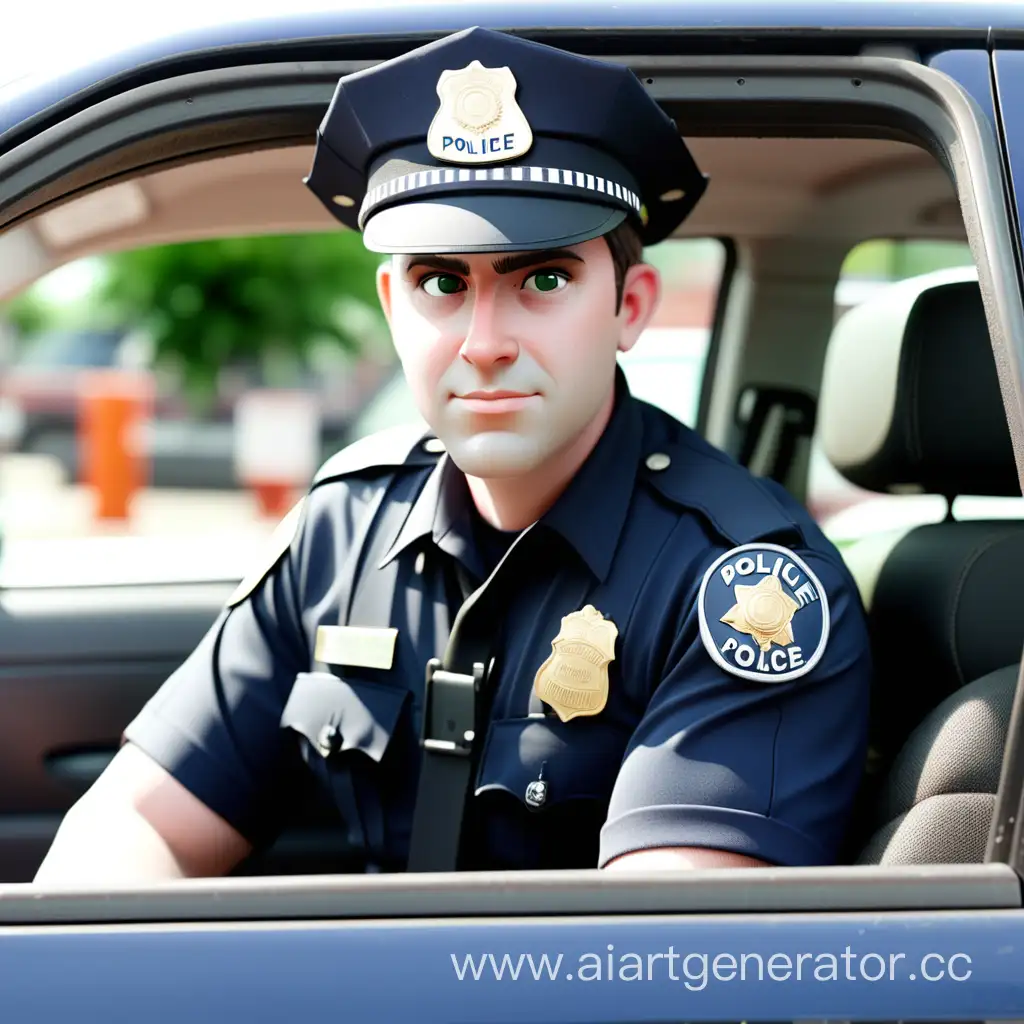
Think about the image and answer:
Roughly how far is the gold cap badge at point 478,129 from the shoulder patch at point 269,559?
503 mm

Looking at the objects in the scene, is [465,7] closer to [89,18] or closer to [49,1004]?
[89,18]

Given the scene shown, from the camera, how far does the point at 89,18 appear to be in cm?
129

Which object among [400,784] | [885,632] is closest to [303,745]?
[400,784]

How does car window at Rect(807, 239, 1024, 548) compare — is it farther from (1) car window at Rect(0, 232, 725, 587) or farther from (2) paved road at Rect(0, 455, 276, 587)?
(1) car window at Rect(0, 232, 725, 587)

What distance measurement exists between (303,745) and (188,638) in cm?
76

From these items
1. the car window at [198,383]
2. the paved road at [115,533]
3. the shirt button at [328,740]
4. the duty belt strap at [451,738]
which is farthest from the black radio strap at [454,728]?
the car window at [198,383]

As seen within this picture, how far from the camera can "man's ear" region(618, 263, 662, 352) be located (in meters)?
1.51

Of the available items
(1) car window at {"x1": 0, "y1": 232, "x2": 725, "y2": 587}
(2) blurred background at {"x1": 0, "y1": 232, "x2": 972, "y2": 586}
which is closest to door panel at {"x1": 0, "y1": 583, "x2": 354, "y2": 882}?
(2) blurred background at {"x1": 0, "y1": 232, "x2": 972, "y2": 586}

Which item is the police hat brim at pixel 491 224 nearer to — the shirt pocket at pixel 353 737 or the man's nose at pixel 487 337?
the man's nose at pixel 487 337

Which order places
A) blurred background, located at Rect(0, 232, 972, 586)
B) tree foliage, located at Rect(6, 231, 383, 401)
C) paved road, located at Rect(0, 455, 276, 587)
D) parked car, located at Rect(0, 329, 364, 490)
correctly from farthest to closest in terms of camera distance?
parked car, located at Rect(0, 329, 364, 490), tree foliage, located at Rect(6, 231, 383, 401), blurred background, located at Rect(0, 232, 972, 586), paved road, located at Rect(0, 455, 276, 587)

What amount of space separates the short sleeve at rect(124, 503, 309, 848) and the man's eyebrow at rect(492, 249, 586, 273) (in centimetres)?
46

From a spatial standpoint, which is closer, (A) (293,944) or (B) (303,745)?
(A) (293,944)

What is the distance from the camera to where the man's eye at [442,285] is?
138 centimetres

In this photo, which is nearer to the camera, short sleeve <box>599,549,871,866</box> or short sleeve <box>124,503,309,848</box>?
short sleeve <box>599,549,871,866</box>
